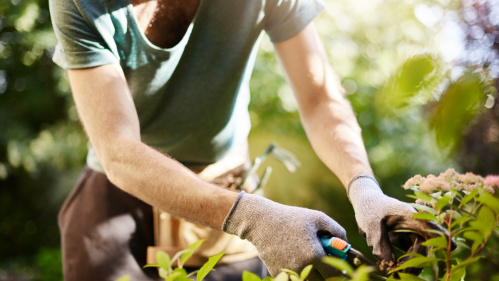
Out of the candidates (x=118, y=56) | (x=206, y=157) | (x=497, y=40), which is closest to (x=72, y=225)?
(x=206, y=157)

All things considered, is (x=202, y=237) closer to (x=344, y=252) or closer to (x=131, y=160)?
(x=131, y=160)

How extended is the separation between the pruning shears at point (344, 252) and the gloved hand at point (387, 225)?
57 mm

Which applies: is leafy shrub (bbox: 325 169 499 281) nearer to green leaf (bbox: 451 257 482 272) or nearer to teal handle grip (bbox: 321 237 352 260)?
green leaf (bbox: 451 257 482 272)

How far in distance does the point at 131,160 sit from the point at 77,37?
0.40 meters

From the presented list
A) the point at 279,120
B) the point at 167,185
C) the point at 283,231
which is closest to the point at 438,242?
the point at 283,231

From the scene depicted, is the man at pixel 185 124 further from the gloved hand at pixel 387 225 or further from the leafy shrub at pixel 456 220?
the leafy shrub at pixel 456 220

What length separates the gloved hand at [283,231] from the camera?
101 centimetres

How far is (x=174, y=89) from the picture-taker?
1.68 meters

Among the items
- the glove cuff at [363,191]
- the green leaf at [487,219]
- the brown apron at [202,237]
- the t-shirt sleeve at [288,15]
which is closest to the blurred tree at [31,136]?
the brown apron at [202,237]

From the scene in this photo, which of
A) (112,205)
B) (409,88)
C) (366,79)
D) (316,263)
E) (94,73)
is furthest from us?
(366,79)

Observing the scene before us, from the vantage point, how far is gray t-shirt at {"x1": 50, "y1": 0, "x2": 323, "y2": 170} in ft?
5.09

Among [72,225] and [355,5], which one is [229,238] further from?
[355,5]

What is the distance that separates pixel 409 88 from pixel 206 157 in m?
1.24

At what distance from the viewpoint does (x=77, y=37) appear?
1375 millimetres
